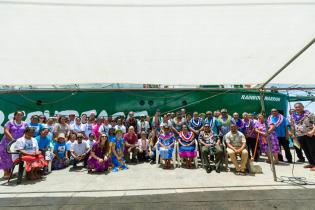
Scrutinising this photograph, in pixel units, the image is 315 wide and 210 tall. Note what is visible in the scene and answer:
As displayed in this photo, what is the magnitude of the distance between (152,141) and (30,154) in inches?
143

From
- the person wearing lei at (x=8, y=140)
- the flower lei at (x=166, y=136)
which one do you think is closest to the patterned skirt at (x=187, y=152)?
the flower lei at (x=166, y=136)

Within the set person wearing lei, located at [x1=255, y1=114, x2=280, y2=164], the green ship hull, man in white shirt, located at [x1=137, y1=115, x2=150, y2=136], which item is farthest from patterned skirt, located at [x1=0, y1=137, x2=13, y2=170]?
person wearing lei, located at [x1=255, y1=114, x2=280, y2=164]

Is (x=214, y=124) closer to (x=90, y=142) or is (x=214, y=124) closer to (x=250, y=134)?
(x=250, y=134)

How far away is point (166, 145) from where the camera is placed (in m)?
7.05

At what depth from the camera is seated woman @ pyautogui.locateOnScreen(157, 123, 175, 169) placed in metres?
6.82

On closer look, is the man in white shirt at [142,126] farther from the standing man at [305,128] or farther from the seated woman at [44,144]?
the standing man at [305,128]

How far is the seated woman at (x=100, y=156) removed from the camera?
20.9 feet

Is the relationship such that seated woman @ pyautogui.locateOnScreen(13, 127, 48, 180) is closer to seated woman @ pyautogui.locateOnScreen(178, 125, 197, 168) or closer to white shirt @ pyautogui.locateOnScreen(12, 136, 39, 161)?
white shirt @ pyautogui.locateOnScreen(12, 136, 39, 161)

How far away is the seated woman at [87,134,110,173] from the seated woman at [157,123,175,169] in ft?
5.23
